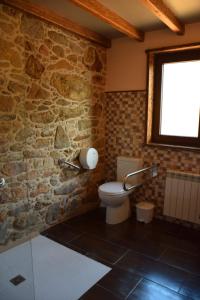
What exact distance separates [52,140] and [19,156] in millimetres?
465

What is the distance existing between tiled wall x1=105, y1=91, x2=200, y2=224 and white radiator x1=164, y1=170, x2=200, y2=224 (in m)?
0.12

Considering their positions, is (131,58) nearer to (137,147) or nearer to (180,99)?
(180,99)

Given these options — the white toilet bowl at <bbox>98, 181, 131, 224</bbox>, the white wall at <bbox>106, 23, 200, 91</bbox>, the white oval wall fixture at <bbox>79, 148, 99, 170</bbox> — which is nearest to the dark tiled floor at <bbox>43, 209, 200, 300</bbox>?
the white toilet bowl at <bbox>98, 181, 131, 224</bbox>

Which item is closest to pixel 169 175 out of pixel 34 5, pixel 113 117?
pixel 113 117

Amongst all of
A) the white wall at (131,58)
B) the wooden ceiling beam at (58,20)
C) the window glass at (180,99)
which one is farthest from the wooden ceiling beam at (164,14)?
the wooden ceiling beam at (58,20)

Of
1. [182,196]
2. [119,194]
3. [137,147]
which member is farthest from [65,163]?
[182,196]

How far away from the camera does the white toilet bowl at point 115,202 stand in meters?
2.82

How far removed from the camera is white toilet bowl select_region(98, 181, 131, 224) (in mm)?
2820

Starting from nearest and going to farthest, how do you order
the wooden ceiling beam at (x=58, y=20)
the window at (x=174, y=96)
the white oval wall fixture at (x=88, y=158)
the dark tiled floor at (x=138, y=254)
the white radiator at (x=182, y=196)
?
the dark tiled floor at (x=138, y=254) < the wooden ceiling beam at (x=58, y=20) < the white radiator at (x=182, y=196) < the window at (x=174, y=96) < the white oval wall fixture at (x=88, y=158)

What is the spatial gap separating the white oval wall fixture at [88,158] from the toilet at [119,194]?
1.05ft

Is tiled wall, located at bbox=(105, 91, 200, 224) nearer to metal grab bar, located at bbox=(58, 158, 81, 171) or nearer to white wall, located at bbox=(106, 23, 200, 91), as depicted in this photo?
white wall, located at bbox=(106, 23, 200, 91)

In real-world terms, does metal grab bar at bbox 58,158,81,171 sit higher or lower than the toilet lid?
higher

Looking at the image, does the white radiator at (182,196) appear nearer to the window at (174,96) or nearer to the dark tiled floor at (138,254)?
the dark tiled floor at (138,254)

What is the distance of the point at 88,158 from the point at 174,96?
1344 millimetres
